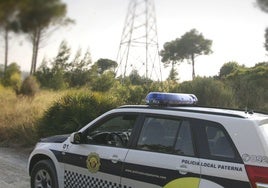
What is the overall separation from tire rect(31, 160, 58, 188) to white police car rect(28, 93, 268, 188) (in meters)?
0.01

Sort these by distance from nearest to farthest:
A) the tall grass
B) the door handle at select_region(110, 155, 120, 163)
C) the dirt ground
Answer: the door handle at select_region(110, 155, 120, 163) → the dirt ground → the tall grass

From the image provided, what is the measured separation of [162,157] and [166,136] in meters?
0.28

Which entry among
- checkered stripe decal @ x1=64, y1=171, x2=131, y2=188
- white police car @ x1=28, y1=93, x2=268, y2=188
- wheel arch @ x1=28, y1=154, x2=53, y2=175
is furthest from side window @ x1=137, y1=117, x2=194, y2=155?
wheel arch @ x1=28, y1=154, x2=53, y2=175

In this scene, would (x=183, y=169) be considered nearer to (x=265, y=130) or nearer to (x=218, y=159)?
(x=218, y=159)

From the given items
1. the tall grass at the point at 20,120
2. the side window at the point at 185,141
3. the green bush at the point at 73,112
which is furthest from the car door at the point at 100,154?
the tall grass at the point at 20,120

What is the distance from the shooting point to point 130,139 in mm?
5387

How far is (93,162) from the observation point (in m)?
5.58

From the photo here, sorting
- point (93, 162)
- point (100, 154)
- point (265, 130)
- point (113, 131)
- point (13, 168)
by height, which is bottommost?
point (13, 168)

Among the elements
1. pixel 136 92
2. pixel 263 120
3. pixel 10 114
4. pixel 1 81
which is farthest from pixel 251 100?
pixel 1 81

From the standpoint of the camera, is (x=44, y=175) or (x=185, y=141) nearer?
(x=185, y=141)

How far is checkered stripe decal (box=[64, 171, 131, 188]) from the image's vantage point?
5402 millimetres

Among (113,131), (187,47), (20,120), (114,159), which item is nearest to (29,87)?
(20,120)

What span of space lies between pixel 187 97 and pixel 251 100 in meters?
9.07

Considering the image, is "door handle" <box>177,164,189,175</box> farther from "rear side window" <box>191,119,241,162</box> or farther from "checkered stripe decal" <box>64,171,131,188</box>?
"checkered stripe decal" <box>64,171,131,188</box>
